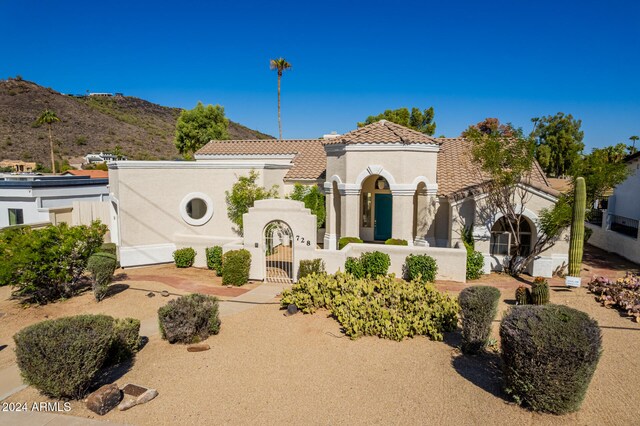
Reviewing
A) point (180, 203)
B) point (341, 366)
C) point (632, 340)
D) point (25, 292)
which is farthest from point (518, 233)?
point (25, 292)

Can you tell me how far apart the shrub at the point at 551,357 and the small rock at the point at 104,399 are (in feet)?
26.4

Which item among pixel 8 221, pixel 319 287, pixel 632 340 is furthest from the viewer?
pixel 8 221

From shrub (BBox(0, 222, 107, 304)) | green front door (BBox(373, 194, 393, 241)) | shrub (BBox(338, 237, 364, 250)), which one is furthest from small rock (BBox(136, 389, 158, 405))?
green front door (BBox(373, 194, 393, 241))

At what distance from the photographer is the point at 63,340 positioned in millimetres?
8250

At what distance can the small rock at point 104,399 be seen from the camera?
8.03 metres

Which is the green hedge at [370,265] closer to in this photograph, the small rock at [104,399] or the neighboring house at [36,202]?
the small rock at [104,399]

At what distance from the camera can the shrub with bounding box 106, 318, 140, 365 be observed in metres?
10.2

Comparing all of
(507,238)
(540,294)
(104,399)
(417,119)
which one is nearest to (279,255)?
(507,238)

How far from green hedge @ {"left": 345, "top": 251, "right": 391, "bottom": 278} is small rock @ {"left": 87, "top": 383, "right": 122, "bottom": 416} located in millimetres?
11352

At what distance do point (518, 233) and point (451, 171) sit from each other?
5.69m

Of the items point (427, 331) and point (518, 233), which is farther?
point (518, 233)

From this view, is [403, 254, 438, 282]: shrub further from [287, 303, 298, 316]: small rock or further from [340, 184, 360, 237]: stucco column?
[287, 303, 298, 316]: small rock

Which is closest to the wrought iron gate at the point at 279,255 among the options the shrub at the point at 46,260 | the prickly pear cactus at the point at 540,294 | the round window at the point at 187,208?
the round window at the point at 187,208

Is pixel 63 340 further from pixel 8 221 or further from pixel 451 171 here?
pixel 8 221
